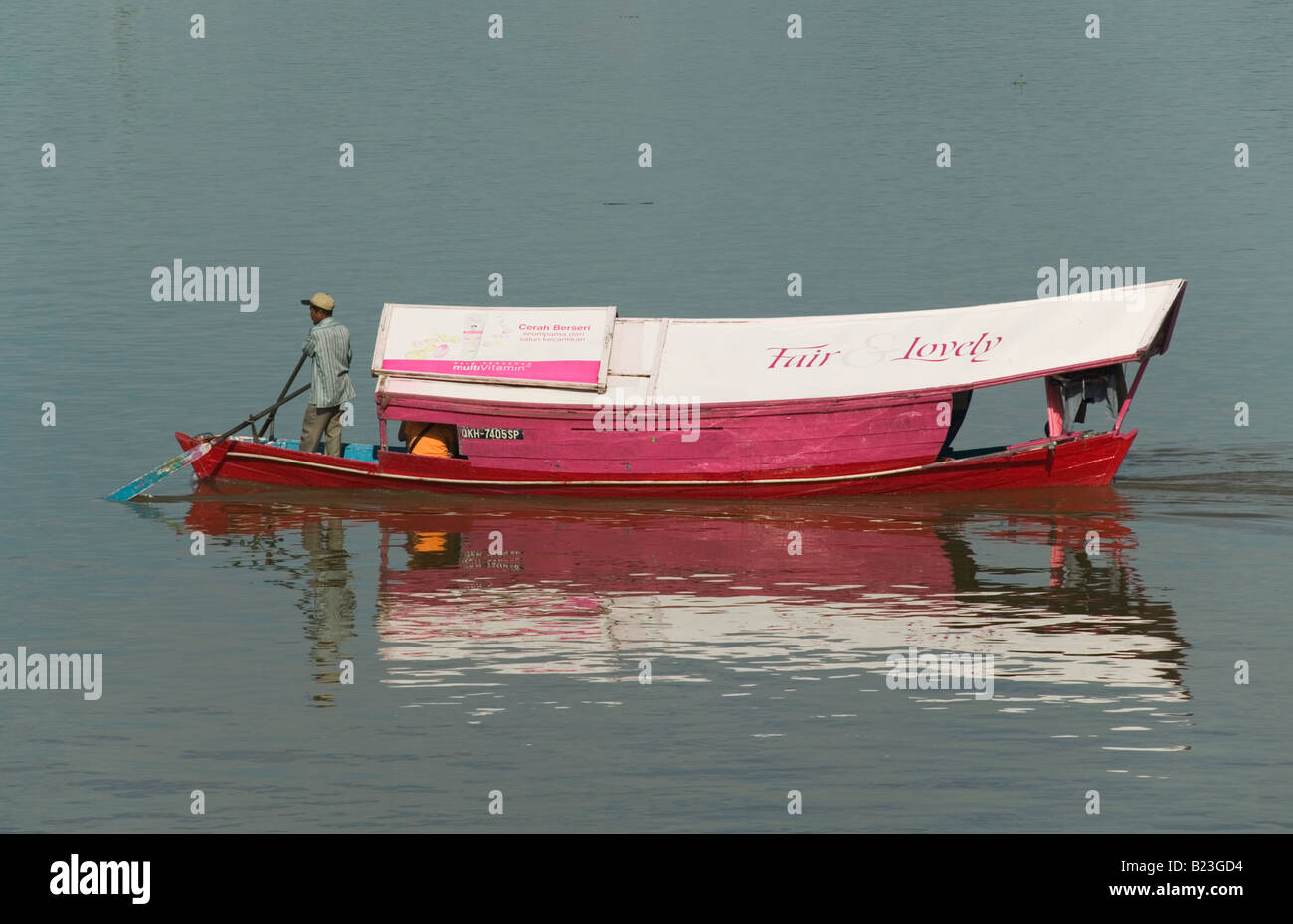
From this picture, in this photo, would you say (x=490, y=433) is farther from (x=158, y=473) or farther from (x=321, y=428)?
(x=158, y=473)

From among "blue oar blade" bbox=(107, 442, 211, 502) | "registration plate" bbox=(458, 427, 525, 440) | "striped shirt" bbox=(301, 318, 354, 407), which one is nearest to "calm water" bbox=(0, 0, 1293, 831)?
"blue oar blade" bbox=(107, 442, 211, 502)

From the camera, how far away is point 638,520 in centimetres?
2628

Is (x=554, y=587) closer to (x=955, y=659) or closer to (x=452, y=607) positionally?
(x=452, y=607)

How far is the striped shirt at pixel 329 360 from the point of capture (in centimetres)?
2683

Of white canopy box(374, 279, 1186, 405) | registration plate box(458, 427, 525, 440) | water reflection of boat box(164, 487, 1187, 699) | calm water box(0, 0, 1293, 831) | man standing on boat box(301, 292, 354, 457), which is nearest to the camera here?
calm water box(0, 0, 1293, 831)

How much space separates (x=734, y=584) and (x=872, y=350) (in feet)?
16.7

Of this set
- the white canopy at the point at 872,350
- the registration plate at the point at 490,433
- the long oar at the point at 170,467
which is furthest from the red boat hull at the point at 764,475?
the white canopy at the point at 872,350

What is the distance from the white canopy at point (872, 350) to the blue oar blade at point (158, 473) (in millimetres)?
4008

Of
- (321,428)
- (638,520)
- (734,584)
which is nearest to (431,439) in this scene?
(321,428)

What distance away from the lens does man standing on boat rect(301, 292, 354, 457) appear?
2681 centimetres

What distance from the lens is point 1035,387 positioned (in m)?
36.5

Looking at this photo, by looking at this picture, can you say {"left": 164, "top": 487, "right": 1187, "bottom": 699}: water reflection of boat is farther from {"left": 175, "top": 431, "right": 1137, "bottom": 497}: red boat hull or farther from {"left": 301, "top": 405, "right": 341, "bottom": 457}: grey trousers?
{"left": 301, "top": 405, "right": 341, "bottom": 457}: grey trousers

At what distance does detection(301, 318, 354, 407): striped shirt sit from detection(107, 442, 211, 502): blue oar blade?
1.94 meters

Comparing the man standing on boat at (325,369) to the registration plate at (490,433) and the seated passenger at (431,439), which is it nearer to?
the seated passenger at (431,439)
